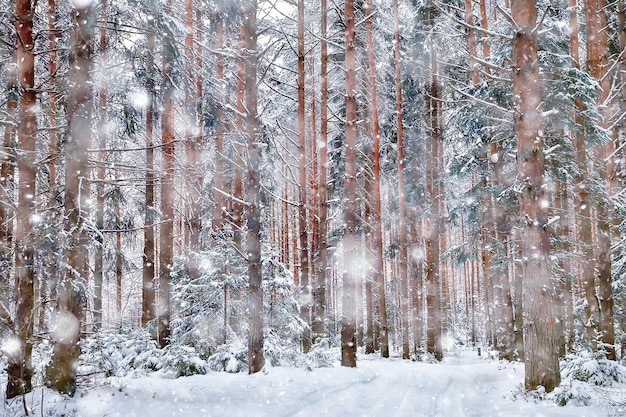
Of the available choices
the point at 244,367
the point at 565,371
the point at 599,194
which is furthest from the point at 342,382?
the point at 599,194

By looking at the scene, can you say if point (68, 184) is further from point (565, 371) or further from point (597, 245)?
point (597, 245)

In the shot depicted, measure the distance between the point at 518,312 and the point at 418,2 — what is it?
11653 millimetres

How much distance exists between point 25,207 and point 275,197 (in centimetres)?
641

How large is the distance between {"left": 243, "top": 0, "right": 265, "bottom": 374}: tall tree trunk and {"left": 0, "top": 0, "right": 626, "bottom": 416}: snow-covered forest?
0.04 m

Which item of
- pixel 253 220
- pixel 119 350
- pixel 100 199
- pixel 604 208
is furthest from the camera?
pixel 100 199

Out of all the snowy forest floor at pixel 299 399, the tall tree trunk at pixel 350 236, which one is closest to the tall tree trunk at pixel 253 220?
the snowy forest floor at pixel 299 399

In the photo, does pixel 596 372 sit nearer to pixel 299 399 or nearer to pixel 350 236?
pixel 299 399

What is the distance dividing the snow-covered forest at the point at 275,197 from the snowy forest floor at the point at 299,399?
2.7 inches

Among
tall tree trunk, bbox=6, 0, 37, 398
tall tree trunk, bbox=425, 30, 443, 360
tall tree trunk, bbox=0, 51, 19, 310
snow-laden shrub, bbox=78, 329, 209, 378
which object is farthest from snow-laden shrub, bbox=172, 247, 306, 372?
tall tree trunk, bbox=425, 30, 443, 360

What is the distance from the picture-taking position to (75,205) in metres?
6.86

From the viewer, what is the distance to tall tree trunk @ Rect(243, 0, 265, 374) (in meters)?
9.74

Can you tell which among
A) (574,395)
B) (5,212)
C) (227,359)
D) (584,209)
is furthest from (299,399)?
(584,209)

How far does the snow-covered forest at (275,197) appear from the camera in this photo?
699cm

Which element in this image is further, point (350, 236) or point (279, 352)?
point (350, 236)
